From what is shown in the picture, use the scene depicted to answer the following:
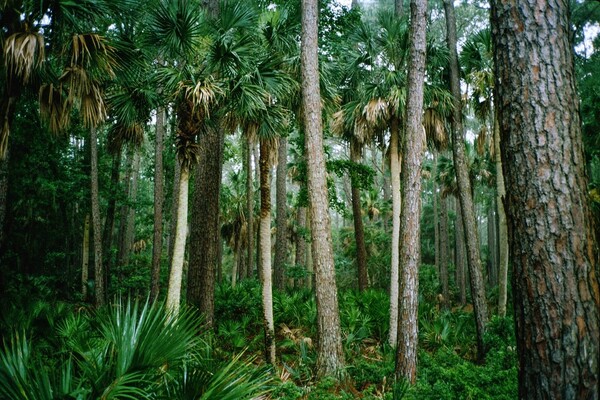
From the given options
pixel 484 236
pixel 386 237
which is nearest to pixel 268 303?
pixel 386 237

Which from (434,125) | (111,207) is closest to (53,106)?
(434,125)

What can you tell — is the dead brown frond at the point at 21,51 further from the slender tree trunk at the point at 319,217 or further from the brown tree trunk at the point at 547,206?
the brown tree trunk at the point at 547,206

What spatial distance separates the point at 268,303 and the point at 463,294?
19734 millimetres

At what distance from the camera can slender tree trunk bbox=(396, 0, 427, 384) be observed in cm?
641

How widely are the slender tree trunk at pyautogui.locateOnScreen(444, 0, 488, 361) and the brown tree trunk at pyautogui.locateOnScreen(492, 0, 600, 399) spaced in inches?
297

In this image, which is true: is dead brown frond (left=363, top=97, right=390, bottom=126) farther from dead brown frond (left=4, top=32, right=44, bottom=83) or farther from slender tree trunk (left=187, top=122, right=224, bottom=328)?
dead brown frond (left=4, top=32, right=44, bottom=83)

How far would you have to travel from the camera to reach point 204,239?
8500 millimetres

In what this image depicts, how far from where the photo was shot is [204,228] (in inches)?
337

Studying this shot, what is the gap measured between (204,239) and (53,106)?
12.6 feet

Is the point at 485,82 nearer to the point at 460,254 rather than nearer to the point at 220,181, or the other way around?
the point at 220,181

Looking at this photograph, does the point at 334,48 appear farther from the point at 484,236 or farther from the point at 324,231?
the point at 484,236

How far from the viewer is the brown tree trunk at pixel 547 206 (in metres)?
2.28

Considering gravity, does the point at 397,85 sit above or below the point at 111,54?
above

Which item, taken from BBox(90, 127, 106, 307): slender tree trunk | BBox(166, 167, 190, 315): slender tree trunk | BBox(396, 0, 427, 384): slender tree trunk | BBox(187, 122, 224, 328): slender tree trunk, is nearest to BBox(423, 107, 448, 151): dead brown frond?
BBox(396, 0, 427, 384): slender tree trunk
